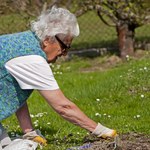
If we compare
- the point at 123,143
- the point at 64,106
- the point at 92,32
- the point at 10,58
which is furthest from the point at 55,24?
the point at 92,32

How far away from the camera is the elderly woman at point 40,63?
5.16m

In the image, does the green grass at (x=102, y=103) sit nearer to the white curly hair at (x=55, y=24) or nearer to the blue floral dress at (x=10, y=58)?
the blue floral dress at (x=10, y=58)

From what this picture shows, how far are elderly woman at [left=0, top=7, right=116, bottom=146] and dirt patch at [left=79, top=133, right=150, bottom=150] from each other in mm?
113

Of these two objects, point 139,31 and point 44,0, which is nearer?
point 44,0

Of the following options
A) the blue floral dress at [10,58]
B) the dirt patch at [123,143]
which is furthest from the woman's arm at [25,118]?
the dirt patch at [123,143]

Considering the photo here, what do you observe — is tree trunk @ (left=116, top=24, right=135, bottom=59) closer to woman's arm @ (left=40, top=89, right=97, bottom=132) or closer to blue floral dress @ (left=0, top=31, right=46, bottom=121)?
blue floral dress @ (left=0, top=31, right=46, bottom=121)

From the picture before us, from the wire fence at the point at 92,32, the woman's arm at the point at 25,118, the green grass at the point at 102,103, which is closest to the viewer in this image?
the woman's arm at the point at 25,118

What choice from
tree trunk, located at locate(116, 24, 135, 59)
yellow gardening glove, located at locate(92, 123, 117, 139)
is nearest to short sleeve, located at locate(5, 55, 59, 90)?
yellow gardening glove, located at locate(92, 123, 117, 139)

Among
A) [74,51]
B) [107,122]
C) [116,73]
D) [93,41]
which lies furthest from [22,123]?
[93,41]

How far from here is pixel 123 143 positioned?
5.42 m

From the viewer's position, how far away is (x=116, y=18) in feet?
40.6

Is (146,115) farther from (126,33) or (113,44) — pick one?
(113,44)

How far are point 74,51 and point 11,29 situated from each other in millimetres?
1653

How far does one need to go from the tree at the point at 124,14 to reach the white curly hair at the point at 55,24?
6679 millimetres
